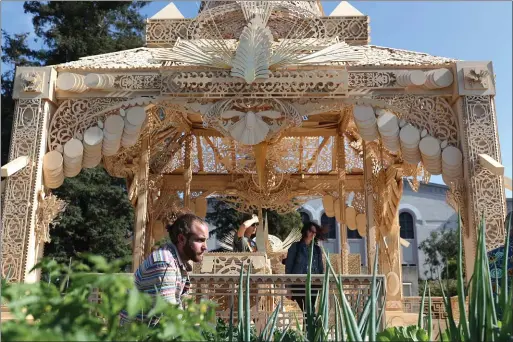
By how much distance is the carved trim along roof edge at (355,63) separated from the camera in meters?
5.89

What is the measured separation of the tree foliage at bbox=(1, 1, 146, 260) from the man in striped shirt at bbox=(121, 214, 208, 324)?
12.9 m

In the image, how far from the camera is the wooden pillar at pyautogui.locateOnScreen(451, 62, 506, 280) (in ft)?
17.5

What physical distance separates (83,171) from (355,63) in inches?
457

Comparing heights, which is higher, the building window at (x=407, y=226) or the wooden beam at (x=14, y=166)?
the building window at (x=407, y=226)

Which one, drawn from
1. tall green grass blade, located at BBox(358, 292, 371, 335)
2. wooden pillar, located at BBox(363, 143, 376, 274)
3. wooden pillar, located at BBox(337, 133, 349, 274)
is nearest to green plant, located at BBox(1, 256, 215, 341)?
tall green grass blade, located at BBox(358, 292, 371, 335)

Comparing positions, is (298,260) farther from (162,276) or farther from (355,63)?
(162,276)

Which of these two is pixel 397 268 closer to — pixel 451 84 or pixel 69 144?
pixel 451 84

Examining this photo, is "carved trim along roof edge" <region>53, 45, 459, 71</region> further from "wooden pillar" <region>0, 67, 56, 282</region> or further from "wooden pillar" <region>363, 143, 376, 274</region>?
"wooden pillar" <region>363, 143, 376, 274</region>

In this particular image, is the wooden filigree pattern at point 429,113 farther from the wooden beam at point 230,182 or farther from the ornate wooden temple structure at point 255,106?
the wooden beam at point 230,182

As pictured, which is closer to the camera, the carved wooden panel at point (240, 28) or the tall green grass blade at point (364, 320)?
the tall green grass blade at point (364, 320)

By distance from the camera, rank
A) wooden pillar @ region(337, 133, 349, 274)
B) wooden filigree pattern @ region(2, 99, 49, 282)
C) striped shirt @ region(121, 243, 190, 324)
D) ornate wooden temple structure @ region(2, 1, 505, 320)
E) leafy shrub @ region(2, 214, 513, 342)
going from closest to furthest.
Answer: leafy shrub @ region(2, 214, 513, 342)
striped shirt @ region(121, 243, 190, 324)
wooden filigree pattern @ region(2, 99, 49, 282)
ornate wooden temple structure @ region(2, 1, 505, 320)
wooden pillar @ region(337, 133, 349, 274)

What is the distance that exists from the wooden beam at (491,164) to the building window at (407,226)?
60.0ft

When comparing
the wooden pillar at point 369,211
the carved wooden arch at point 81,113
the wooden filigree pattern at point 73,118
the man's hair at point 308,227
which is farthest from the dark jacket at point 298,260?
the wooden filigree pattern at point 73,118

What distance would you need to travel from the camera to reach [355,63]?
5.88 m
